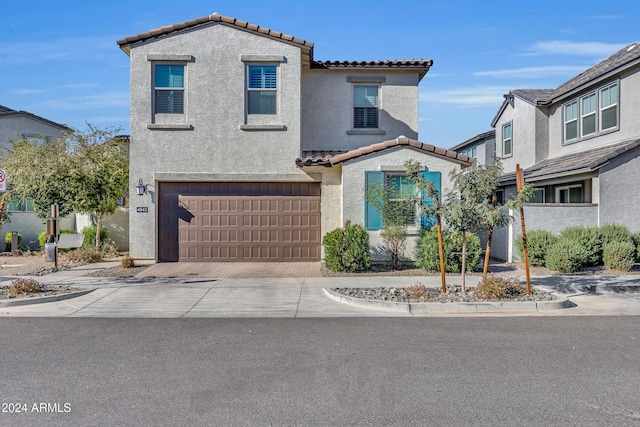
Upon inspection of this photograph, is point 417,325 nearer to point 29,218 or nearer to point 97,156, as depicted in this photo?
point 97,156

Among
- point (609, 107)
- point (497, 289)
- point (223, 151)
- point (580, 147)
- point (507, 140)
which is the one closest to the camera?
point (497, 289)

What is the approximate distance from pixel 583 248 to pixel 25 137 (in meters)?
23.9

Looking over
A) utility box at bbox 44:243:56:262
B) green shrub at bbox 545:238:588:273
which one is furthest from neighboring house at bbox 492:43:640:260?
utility box at bbox 44:243:56:262

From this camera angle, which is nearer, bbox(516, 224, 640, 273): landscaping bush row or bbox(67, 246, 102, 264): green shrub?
bbox(516, 224, 640, 273): landscaping bush row

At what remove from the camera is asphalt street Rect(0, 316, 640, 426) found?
4789 millimetres

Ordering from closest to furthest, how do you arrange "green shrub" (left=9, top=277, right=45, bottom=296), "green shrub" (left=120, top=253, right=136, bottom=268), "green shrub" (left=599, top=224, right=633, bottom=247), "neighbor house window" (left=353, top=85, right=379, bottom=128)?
"green shrub" (left=9, top=277, right=45, bottom=296)
"green shrub" (left=599, top=224, right=633, bottom=247)
"green shrub" (left=120, top=253, right=136, bottom=268)
"neighbor house window" (left=353, top=85, right=379, bottom=128)

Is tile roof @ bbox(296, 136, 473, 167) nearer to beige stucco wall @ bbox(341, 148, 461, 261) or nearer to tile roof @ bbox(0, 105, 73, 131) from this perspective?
beige stucco wall @ bbox(341, 148, 461, 261)

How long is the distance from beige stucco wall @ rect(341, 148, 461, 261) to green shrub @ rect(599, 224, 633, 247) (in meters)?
4.26

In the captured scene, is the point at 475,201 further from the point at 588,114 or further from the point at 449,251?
the point at 588,114

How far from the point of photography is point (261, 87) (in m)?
16.0

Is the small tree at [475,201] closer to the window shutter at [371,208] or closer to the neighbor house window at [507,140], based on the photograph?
the window shutter at [371,208]

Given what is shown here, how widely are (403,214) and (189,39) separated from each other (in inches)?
329

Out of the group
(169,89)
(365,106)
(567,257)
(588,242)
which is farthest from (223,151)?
(588,242)

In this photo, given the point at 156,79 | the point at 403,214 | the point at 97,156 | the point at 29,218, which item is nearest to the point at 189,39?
the point at 156,79
